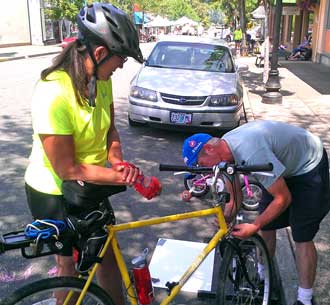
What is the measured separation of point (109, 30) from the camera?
6.81 ft

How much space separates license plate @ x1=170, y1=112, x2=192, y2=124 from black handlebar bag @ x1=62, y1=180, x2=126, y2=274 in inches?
200

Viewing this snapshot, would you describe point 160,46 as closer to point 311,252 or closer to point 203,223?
point 203,223

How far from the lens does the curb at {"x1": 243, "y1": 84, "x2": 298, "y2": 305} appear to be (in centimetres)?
330

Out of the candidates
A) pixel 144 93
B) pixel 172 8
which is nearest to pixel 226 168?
pixel 144 93

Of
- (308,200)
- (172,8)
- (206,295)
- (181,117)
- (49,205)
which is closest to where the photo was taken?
(49,205)

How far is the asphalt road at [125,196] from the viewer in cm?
372

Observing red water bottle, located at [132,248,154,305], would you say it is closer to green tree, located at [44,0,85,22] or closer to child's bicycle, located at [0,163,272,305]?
child's bicycle, located at [0,163,272,305]

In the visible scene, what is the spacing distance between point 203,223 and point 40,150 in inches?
102

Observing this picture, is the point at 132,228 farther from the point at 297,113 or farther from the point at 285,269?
the point at 297,113

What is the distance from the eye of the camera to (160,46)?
891 cm

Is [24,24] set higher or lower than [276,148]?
lower

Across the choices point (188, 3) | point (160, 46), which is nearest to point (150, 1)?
point (188, 3)

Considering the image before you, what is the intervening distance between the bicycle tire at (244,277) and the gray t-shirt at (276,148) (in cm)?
45

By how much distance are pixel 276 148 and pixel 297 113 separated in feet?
23.4
